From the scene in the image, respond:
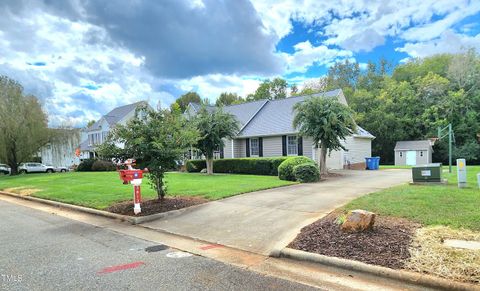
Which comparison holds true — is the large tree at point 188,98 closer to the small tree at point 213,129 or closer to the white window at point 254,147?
the white window at point 254,147

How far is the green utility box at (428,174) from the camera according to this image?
461 inches

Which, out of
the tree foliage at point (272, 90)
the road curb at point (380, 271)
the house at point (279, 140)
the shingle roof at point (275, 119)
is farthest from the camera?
the tree foliage at point (272, 90)

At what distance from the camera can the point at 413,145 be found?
123 ft

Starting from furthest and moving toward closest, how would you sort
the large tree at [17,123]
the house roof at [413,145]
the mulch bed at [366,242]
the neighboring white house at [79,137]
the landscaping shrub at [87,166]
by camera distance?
the neighboring white house at [79,137]
the house roof at [413,145]
the landscaping shrub at [87,166]
the large tree at [17,123]
the mulch bed at [366,242]

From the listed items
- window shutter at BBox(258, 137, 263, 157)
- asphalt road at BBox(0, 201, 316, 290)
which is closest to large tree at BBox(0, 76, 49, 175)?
window shutter at BBox(258, 137, 263, 157)

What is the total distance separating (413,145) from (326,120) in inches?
999

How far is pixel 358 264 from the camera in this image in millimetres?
4633

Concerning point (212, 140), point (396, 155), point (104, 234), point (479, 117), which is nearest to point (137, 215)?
point (104, 234)

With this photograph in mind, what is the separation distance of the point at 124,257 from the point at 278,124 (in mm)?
19912

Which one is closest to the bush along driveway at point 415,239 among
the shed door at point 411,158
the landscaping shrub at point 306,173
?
the landscaping shrub at point 306,173

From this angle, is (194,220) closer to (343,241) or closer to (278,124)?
(343,241)

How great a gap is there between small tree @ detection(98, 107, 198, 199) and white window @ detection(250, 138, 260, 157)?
52.5 ft

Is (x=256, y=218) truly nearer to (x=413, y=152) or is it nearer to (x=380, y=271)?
(x=380, y=271)

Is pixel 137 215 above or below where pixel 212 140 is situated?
below
